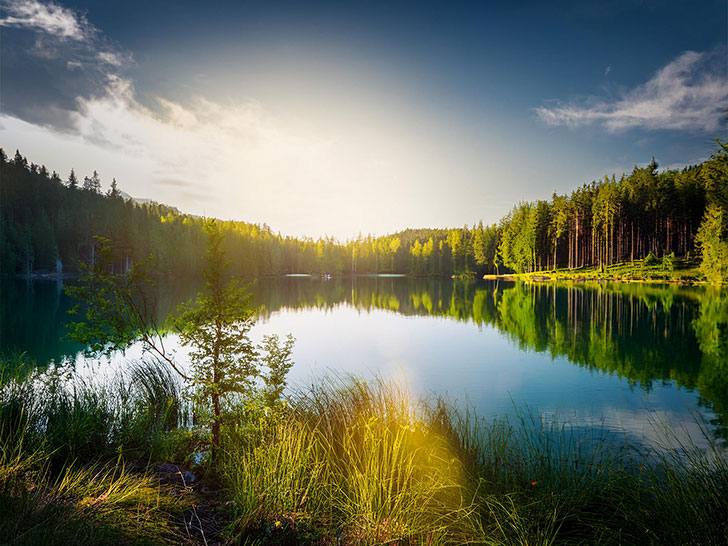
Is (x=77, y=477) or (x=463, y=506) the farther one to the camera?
(x=77, y=477)

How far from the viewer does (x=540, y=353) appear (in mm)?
18016

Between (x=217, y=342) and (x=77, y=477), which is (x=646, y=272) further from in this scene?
(x=77, y=477)

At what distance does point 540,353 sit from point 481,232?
92.1m

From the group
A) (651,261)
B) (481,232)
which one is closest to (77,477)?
(651,261)

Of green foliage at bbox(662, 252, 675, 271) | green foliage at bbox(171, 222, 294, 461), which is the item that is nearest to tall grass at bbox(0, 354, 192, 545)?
green foliage at bbox(171, 222, 294, 461)

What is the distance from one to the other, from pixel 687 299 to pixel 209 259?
143 ft

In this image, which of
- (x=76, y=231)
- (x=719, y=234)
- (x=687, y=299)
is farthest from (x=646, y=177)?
(x=76, y=231)

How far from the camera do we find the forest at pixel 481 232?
62.0m

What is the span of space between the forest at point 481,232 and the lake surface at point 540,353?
78.5 ft

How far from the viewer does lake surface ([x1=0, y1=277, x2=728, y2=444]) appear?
11.1 metres

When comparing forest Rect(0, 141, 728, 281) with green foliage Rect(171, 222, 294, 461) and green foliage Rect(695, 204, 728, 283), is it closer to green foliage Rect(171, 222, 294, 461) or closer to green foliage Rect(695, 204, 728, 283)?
green foliage Rect(695, 204, 728, 283)

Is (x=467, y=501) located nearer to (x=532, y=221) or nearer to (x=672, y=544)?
(x=672, y=544)

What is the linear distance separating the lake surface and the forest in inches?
942

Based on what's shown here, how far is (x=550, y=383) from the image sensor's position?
528 inches
